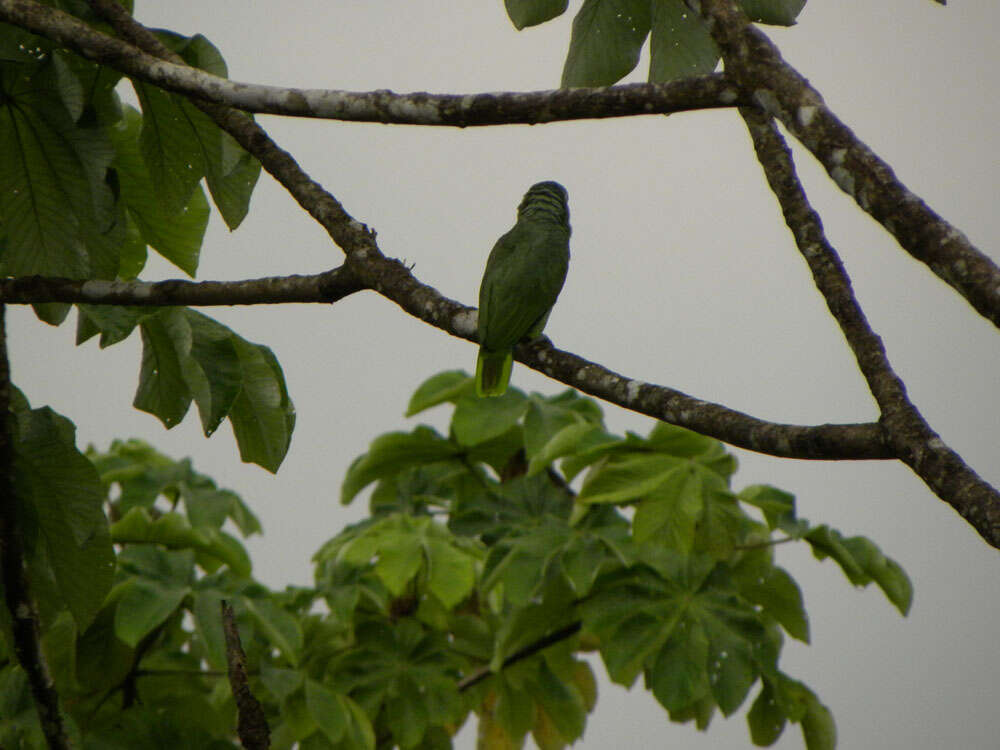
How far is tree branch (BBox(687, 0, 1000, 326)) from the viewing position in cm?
130

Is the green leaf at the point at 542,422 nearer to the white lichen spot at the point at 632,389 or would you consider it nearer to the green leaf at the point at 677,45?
the green leaf at the point at 677,45

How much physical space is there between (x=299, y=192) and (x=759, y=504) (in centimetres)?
177

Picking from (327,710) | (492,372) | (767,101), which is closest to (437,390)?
(492,372)

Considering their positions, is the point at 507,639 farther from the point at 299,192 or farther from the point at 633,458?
the point at 299,192

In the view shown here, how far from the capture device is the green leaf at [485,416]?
369 cm

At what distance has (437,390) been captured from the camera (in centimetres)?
392

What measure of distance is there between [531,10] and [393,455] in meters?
1.92

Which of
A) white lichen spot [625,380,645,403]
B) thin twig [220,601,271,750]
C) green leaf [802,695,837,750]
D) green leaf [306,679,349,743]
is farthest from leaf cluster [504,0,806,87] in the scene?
green leaf [802,695,837,750]

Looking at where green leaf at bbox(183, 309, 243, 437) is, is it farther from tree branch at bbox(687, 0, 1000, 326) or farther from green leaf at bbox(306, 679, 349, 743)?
tree branch at bbox(687, 0, 1000, 326)

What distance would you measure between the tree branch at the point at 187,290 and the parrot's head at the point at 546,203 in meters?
1.27

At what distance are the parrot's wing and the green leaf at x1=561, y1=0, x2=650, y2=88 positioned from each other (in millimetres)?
547

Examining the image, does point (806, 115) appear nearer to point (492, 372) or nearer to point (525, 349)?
point (525, 349)

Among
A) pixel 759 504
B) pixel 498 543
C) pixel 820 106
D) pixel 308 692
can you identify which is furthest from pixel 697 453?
pixel 820 106

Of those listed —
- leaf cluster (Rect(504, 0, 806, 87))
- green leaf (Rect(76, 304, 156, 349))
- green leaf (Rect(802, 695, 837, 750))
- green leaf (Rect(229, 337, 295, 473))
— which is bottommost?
green leaf (Rect(802, 695, 837, 750))
